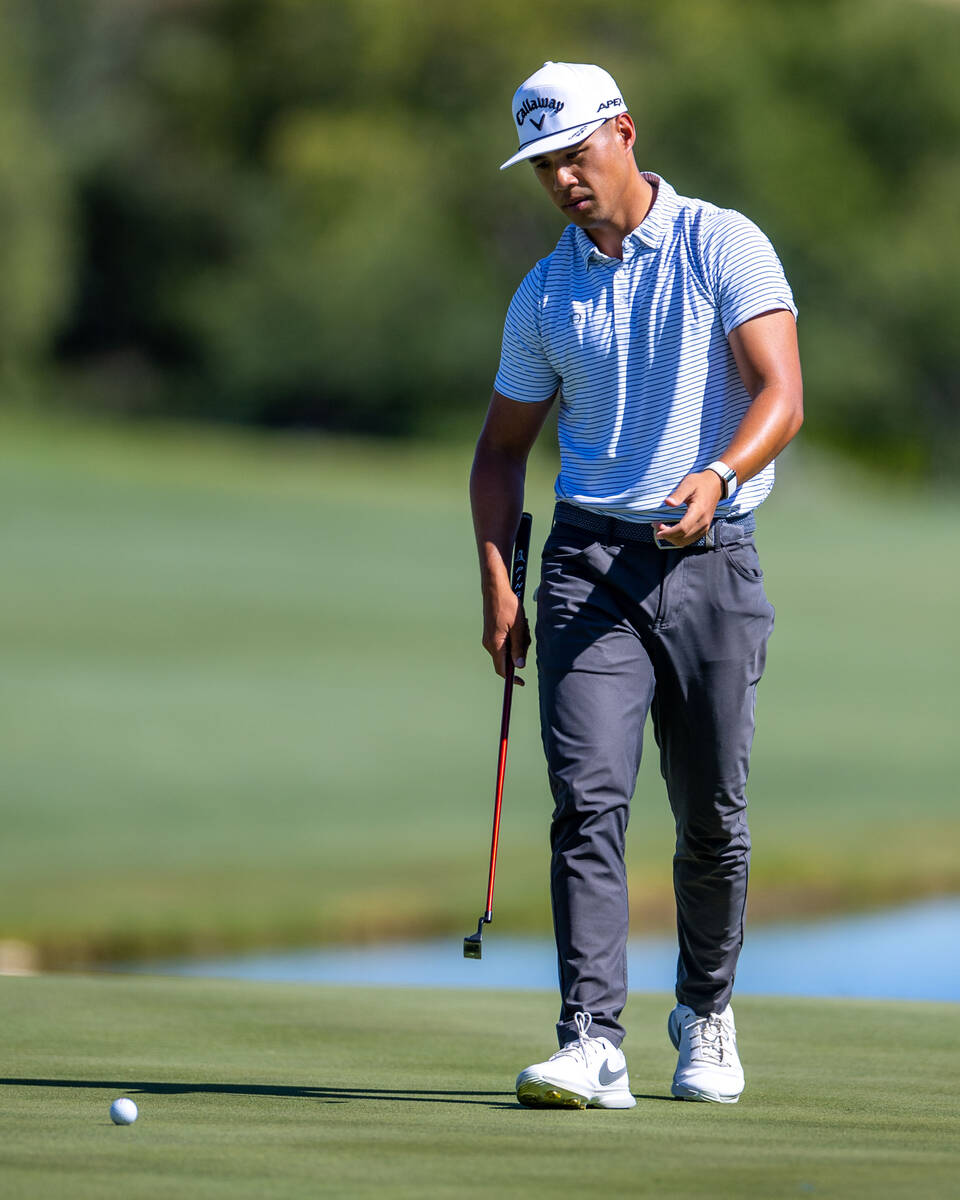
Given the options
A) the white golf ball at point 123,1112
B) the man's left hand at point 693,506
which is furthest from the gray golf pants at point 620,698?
the white golf ball at point 123,1112

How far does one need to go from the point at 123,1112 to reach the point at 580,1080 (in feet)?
3.02

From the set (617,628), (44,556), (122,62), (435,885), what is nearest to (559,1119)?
(617,628)

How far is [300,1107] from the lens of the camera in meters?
3.96

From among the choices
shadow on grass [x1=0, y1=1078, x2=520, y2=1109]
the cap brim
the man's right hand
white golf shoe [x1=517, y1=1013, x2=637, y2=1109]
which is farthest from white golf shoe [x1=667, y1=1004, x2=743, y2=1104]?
the cap brim

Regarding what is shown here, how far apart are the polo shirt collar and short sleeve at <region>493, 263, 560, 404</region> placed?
0.12 meters

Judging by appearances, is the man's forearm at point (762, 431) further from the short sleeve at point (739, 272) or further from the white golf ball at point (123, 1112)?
the white golf ball at point (123, 1112)

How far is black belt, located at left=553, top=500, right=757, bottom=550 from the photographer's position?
4.30 metres

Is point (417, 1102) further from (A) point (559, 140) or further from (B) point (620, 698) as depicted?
(A) point (559, 140)

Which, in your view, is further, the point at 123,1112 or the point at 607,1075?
the point at 607,1075

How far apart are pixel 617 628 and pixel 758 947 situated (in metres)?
7.61

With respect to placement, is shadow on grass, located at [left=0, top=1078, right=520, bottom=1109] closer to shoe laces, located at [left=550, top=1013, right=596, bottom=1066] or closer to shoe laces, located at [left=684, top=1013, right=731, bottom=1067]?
shoe laces, located at [left=550, top=1013, right=596, bottom=1066]

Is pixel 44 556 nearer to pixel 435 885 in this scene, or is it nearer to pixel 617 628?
pixel 435 885

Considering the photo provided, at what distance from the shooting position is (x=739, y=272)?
425cm

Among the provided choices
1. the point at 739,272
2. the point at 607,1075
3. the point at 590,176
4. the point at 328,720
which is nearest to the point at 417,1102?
the point at 607,1075
